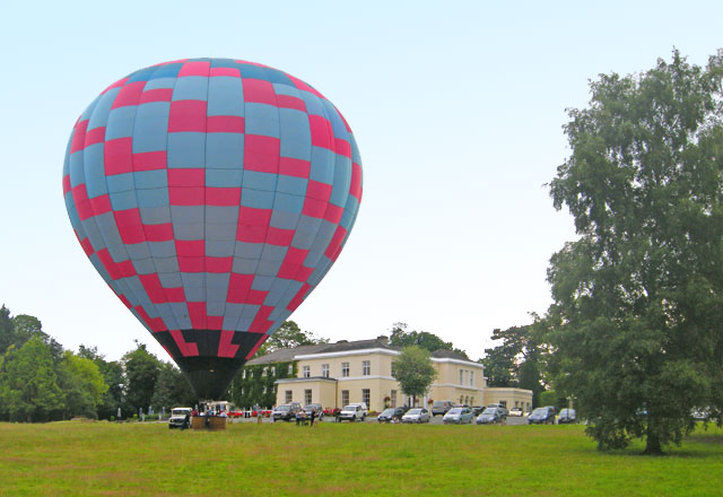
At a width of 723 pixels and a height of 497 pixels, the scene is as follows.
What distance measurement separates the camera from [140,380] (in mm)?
98562

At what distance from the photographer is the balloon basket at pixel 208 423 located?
37156mm

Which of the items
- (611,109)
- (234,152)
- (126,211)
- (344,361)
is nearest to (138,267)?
(126,211)

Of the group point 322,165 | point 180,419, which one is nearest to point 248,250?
point 322,165

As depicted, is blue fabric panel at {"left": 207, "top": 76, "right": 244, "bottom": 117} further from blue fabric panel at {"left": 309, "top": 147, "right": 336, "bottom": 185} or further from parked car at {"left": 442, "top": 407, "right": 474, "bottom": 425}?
parked car at {"left": 442, "top": 407, "right": 474, "bottom": 425}

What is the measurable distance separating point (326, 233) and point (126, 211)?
8094mm

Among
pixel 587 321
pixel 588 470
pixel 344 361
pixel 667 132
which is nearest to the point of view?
pixel 588 470

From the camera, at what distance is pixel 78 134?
31.8 m

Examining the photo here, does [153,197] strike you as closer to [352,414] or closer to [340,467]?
[340,467]

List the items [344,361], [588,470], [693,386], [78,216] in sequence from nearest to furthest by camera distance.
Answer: [588,470] → [693,386] → [78,216] → [344,361]

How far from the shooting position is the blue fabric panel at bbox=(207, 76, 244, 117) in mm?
30062

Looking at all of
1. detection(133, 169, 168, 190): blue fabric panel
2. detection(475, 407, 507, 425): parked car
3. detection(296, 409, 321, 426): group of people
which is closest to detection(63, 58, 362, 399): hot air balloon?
detection(133, 169, 168, 190): blue fabric panel

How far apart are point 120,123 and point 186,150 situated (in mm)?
3045

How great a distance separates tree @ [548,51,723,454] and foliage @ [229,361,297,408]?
178 ft

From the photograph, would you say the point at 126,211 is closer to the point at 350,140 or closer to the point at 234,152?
the point at 234,152
